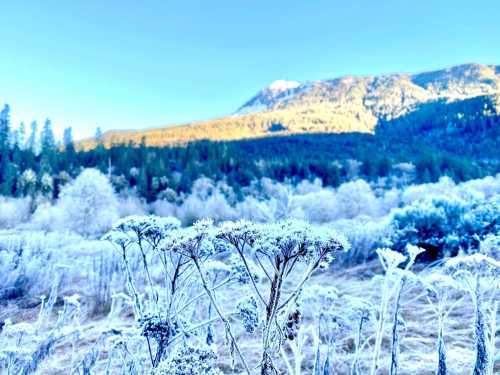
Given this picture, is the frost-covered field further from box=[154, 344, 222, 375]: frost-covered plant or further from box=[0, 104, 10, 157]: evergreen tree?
box=[0, 104, 10, 157]: evergreen tree

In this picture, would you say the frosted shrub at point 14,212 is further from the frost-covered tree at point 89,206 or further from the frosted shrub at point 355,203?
the frosted shrub at point 355,203

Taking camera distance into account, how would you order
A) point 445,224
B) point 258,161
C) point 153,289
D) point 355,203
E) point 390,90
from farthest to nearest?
point 390,90 < point 258,161 < point 355,203 < point 445,224 < point 153,289

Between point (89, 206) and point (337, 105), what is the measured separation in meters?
113

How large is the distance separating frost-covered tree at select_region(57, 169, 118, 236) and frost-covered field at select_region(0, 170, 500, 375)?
0.55 ft

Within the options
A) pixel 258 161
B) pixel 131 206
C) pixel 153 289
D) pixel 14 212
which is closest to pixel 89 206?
pixel 14 212

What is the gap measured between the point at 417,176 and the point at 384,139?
3092 cm

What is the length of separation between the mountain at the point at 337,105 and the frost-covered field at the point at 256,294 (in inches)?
2067

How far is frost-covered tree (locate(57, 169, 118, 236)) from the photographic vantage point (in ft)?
67.1

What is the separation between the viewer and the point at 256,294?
12.3ft

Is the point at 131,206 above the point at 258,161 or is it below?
below

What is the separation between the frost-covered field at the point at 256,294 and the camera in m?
2.21

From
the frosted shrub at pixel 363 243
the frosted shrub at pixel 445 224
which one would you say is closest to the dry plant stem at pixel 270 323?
the frosted shrub at pixel 445 224

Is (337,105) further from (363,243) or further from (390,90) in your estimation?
(363,243)

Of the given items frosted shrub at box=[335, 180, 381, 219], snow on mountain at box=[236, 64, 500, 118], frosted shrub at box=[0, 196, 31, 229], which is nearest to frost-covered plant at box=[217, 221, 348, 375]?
frosted shrub at box=[0, 196, 31, 229]
